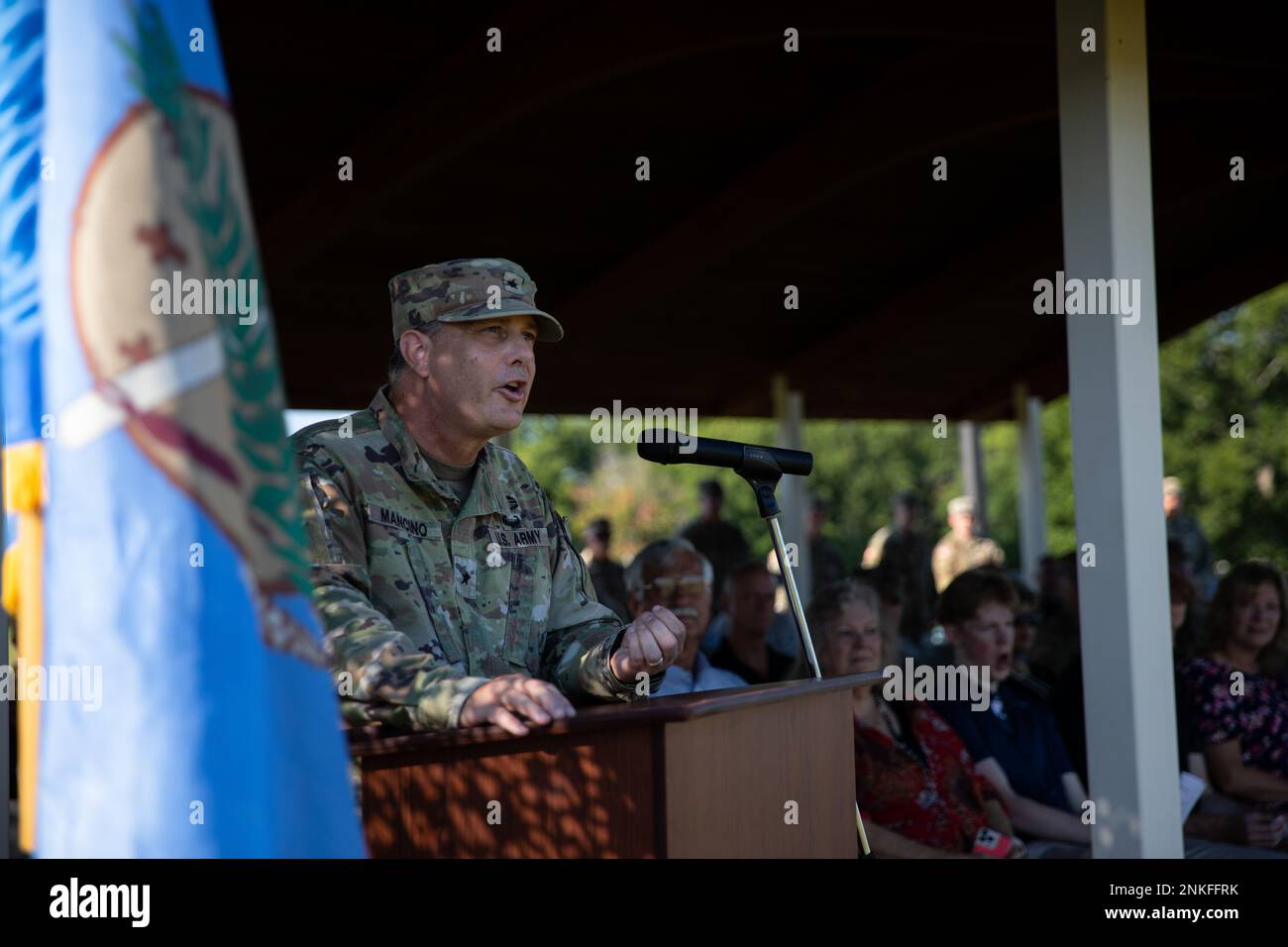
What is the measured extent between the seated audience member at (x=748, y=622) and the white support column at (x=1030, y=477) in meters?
7.63

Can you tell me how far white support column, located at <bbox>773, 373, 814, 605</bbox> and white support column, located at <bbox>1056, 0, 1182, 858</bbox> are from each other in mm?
6739


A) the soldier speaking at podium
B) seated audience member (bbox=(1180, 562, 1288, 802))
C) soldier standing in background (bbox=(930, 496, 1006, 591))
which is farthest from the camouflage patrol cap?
soldier standing in background (bbox=(930, 496, 1006, 591))

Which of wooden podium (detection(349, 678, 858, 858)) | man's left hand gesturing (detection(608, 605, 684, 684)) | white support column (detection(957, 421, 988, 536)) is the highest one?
white support column (detection(957, 421, 988, 536))

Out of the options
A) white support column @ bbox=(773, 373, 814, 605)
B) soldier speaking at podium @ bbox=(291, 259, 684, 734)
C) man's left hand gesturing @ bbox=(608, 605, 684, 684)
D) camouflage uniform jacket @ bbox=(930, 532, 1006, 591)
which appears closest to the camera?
man's left hand gesturing @ bbox=(608, 605, 684, 684)

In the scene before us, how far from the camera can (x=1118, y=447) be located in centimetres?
429

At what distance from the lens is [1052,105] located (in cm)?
724

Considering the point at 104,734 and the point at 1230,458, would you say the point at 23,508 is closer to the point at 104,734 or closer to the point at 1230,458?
the point at 104,734

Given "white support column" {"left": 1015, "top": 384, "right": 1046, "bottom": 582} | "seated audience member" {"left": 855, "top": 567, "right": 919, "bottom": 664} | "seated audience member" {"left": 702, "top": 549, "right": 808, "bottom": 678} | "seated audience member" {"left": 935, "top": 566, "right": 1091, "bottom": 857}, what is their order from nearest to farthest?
"seated audience member" {"left": 935, "top": 566, "right": 1091, "bottom": 857}
"seated audience member" {"left": 855, "top": 567, "right": 919, "bottom": 664}
"seated audience member" {"left": 702, "top": 549, "right": 808, "bottom": 678}
"white support column" {"left": 1015, "top": 384, "right": 1046, "bottom": 582}

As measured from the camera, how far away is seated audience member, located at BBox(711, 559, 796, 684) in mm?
6742

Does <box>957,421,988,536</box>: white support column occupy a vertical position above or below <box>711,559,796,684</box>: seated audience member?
above

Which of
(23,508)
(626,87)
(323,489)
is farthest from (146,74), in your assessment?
(626,87)

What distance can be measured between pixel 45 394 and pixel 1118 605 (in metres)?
3.15

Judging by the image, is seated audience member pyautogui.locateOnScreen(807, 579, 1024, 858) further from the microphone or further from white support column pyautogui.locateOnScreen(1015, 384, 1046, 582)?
white support column pyautogui.locateOnScreen(1015, 384, 1046, 582)

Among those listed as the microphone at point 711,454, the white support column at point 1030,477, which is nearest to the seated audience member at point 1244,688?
the microphone at point 711,454
